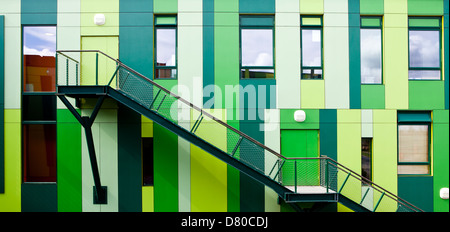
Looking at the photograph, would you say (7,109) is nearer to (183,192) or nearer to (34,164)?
(34,164)

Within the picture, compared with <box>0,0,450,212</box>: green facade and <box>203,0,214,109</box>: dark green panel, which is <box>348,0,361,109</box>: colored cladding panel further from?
<box>203,0,214,109</box>: dark green panel

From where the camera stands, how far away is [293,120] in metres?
8.20

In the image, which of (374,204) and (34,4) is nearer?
(374,204)

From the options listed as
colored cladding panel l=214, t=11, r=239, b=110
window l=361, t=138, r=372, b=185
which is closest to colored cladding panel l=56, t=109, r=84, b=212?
colored cladding panel l=214, t=11, r=239, b=110

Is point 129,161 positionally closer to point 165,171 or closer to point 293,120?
point 165,171

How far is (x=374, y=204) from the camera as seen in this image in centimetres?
762

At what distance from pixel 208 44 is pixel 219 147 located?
3089 mm

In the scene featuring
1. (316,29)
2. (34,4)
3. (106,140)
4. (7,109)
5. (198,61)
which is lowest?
(106,140)

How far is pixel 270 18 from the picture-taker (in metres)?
8.38

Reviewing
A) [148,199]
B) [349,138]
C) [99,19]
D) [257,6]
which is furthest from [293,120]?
[99,19]

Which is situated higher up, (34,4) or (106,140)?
(34,4)

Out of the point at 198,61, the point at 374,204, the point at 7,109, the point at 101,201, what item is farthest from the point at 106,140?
the point at 374,204

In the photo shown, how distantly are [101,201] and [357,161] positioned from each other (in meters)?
7.47

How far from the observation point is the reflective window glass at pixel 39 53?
827 centimetres
